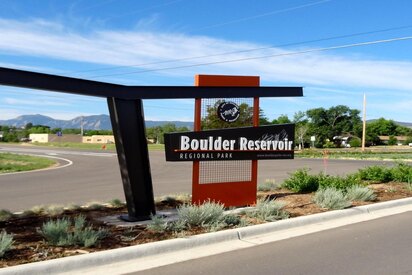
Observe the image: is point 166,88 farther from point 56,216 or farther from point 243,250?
A: point 243,250

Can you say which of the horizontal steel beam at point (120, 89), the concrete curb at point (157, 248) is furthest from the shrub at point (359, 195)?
the horizontal steel beam at point (120, 89)

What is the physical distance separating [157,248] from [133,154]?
2475mm

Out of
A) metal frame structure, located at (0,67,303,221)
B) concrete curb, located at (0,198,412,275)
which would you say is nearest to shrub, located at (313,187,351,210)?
concrete curb, located at (0,198,412,275)

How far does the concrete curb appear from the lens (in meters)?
5.11

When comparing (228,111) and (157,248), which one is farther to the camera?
(228,111)

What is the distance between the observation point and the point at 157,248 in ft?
19.9

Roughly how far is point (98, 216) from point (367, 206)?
542cm

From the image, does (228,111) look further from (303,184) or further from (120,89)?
(303,184)

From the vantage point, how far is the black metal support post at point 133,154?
8.05 meters

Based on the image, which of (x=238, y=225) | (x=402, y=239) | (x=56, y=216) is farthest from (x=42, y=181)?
(x=402, y=239)

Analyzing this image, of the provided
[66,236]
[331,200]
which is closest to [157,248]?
[66,236]

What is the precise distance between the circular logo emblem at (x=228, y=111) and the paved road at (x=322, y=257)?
121 inches

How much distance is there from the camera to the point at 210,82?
9.41 metres

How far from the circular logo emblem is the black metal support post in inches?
72.4
